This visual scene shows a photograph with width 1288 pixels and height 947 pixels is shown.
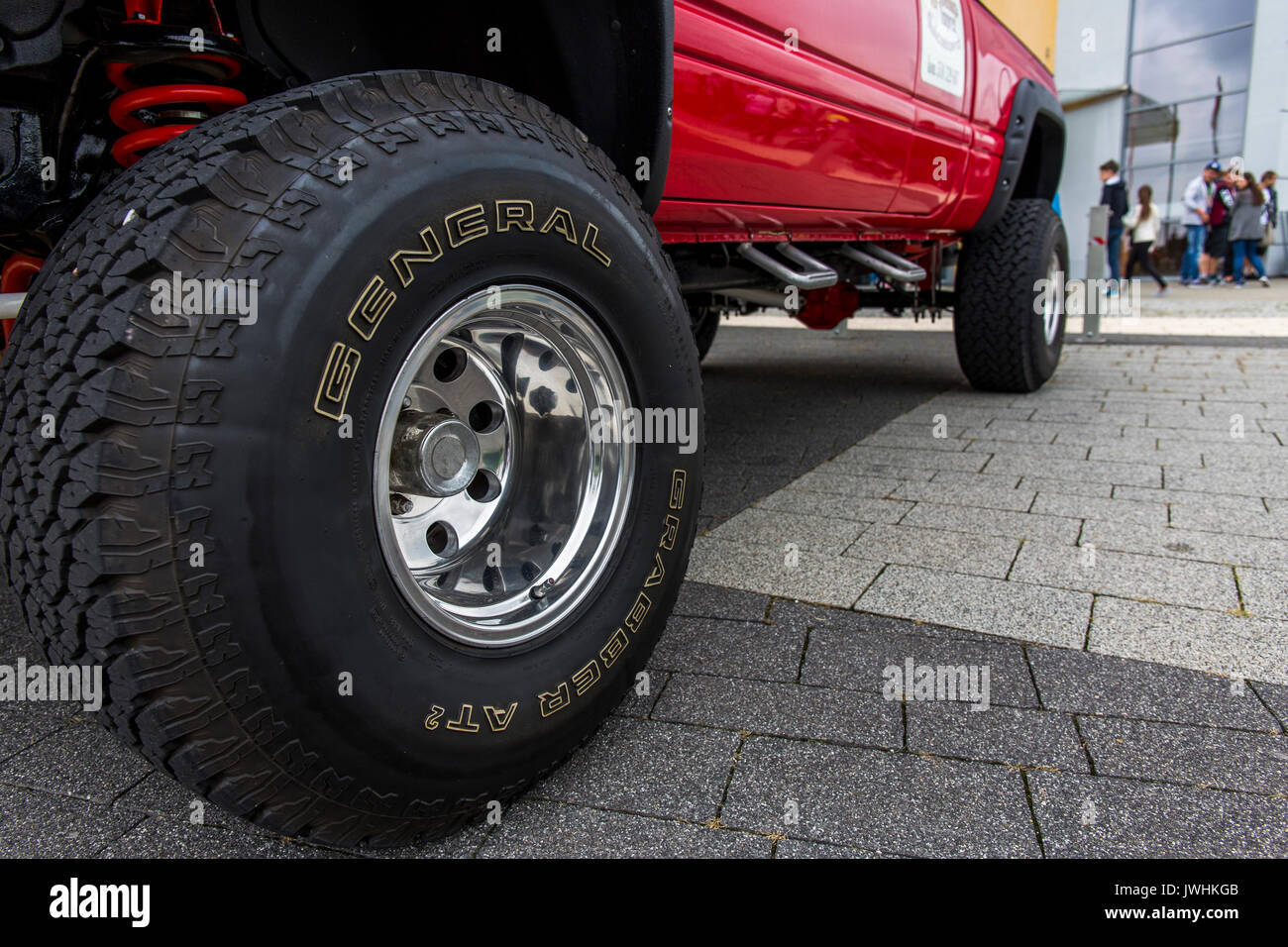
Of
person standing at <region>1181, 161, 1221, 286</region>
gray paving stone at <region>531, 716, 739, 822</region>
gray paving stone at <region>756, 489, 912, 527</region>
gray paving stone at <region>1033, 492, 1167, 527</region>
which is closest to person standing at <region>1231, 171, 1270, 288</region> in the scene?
person standing at <region>1181, 161, 1221, 286</region>

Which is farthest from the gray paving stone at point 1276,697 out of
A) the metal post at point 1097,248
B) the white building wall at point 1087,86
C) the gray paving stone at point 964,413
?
the white building wall at point 1087,86

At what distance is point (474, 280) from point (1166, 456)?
3.48 m

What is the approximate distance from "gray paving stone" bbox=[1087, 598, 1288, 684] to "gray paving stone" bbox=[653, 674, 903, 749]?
660 mm

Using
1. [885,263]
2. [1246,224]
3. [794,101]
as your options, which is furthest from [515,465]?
[1246,224]

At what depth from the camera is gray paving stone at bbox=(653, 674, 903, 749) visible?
176 centimetres

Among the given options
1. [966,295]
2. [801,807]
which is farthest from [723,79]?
[966,295]

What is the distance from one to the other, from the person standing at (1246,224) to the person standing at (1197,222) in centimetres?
46

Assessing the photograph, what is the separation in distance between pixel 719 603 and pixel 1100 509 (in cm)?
159

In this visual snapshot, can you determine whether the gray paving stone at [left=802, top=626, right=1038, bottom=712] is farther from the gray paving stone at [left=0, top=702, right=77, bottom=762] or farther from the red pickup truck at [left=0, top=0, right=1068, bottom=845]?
the gray paving stone at [left=0, top=702, right=77, bottom=762]

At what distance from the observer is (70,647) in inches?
45.7

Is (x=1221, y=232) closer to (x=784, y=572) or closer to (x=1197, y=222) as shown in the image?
(x=1197, y=222)

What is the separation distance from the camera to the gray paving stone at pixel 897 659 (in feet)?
6.40
